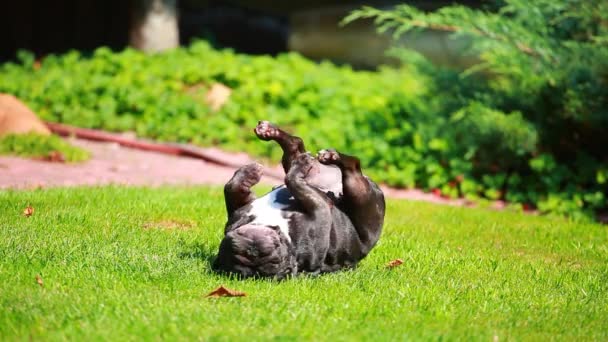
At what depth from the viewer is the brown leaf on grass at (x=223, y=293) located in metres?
4.41

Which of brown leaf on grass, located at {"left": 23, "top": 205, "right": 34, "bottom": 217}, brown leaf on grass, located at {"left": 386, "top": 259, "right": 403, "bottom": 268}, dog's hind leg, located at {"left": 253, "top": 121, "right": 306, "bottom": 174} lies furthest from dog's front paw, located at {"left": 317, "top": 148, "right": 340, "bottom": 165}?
brown leaf on grass, located at {"left": 23, "top": 205, "right": 34, "bottom": 217}

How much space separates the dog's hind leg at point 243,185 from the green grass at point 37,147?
4.93m

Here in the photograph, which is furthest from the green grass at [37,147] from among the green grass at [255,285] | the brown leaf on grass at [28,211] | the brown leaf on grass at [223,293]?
the brown leaf on grass at [223,293]

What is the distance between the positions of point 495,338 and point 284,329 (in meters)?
0.88

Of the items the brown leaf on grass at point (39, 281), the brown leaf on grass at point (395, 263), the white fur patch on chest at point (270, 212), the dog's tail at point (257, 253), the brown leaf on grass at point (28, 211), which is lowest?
the brown leaf on grass at point (28, 211)

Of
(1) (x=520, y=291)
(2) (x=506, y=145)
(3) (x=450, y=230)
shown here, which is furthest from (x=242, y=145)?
(1) (x=520, y=291)

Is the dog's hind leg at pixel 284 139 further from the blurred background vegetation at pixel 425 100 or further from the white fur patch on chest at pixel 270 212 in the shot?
the blurred background vegetation at pixel 425 100

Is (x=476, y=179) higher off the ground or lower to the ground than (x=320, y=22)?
lower

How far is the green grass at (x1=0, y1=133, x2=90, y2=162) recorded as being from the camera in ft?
31.3

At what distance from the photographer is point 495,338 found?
4.03 meters

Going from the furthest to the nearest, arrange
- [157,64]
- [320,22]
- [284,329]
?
1. [320,22]
2. [157,64]
3. [284,329]

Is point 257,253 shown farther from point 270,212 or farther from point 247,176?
point 247,176

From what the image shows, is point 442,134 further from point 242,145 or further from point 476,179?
point 242,145

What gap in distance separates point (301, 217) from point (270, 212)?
18 centimetres
